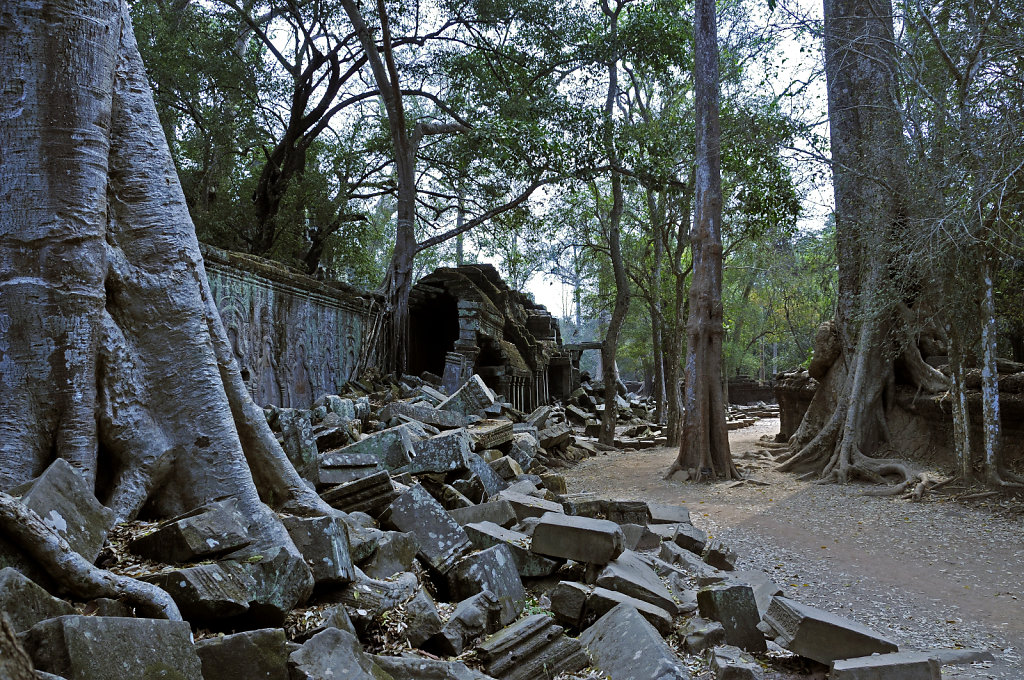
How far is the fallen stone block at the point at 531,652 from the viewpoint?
8.36 feet

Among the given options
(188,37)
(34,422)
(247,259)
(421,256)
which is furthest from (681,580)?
(421,256)

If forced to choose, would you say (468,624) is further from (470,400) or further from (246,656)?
(470,400)

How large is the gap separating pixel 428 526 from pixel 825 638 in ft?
6.48

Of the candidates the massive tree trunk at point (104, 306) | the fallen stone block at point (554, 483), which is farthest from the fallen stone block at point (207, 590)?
the fallen stone block at point (554, 483)

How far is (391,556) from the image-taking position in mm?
3102

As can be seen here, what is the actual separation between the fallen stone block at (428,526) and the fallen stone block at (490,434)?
11.5ft

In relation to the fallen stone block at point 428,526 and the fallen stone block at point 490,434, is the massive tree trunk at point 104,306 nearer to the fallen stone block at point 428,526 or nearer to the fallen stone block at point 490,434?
the fallen stone block at point 428,526

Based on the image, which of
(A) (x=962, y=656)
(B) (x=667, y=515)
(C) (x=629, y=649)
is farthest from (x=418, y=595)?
(B) (x=667, y=515)

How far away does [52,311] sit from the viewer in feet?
8.73

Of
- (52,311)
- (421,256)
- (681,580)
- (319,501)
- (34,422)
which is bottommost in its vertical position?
(681,580)

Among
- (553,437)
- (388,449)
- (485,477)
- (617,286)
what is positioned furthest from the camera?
(617,286)

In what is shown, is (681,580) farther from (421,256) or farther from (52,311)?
(421,256)

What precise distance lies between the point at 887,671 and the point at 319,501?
8.67 feet

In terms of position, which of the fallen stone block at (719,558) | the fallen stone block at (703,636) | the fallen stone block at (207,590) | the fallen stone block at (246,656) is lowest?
the fallen stone block at (719,558)
